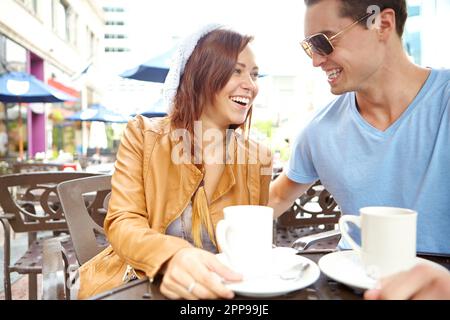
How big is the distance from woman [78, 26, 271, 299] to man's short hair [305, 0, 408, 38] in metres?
0.37

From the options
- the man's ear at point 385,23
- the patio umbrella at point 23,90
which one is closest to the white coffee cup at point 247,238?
the man's ear at point 385,23

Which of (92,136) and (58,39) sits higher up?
(58,39)

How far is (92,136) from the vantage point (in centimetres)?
915

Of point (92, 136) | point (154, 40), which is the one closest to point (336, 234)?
point (154, 40)

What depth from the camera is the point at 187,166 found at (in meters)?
1.44

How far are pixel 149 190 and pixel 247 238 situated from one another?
636mm

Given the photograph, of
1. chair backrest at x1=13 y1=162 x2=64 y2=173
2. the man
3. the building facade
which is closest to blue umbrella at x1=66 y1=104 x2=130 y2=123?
the building facade

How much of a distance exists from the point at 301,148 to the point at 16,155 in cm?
961

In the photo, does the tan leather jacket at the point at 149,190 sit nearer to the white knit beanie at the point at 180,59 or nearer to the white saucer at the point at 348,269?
the white knit beanie at the point at 180,59

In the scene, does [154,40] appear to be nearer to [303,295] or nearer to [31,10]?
[303,295]

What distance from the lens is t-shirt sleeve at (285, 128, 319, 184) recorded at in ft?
5.32

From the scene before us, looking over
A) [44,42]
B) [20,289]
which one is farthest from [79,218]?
[44,42]

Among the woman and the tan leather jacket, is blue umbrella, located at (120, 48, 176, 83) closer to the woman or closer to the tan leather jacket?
the woman

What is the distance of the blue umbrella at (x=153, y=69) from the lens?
178 inches
